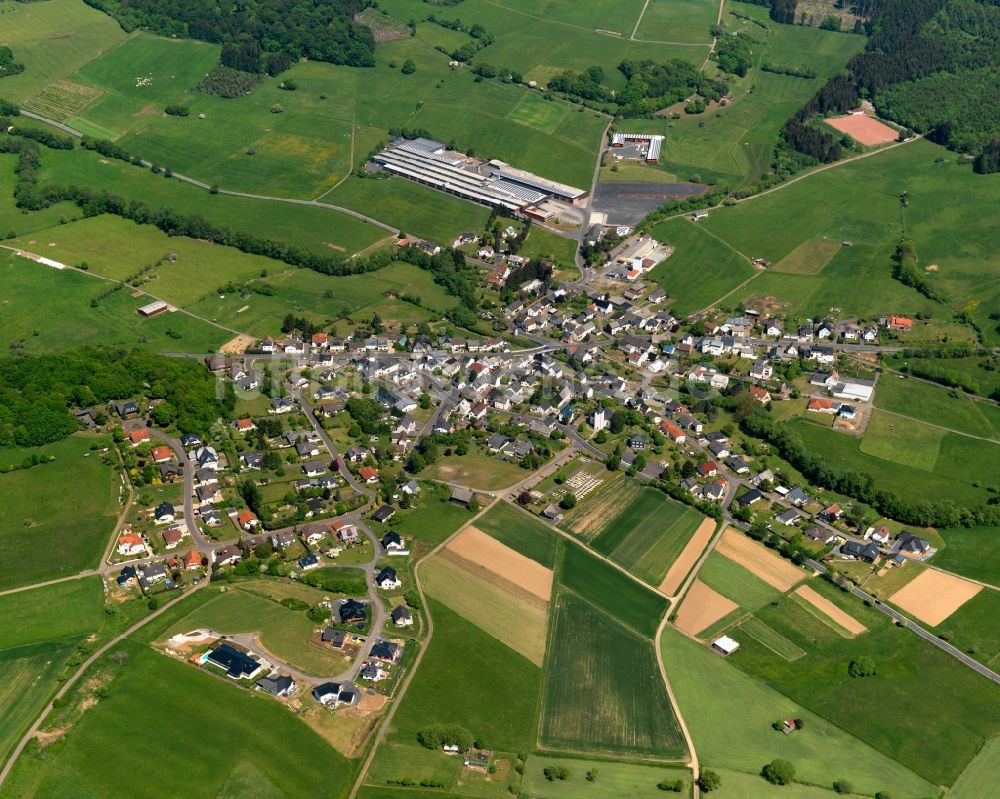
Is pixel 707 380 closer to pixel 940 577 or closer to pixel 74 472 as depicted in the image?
pixel 940 577

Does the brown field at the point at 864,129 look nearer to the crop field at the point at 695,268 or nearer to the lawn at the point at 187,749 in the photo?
the crop field at the point at 695,268

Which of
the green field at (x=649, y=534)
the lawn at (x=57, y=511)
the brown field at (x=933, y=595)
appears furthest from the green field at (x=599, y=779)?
the lawn at (x=57, y=511)

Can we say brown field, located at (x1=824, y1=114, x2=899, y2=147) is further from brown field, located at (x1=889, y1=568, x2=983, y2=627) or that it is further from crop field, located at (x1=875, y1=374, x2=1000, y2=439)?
brown field, located at (x1=889, y1=568, x2=983, y2=627)

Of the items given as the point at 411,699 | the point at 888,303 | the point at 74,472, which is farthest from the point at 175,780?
the point at 888,303

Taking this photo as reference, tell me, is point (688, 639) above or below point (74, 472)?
above

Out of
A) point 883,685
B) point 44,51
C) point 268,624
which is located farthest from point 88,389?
point 44,51

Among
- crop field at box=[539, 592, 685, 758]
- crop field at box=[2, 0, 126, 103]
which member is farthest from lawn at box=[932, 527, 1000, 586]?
crop field at box=[2, 0, 126, 103]

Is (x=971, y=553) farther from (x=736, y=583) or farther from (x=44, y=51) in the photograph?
(x=44, y=51)
